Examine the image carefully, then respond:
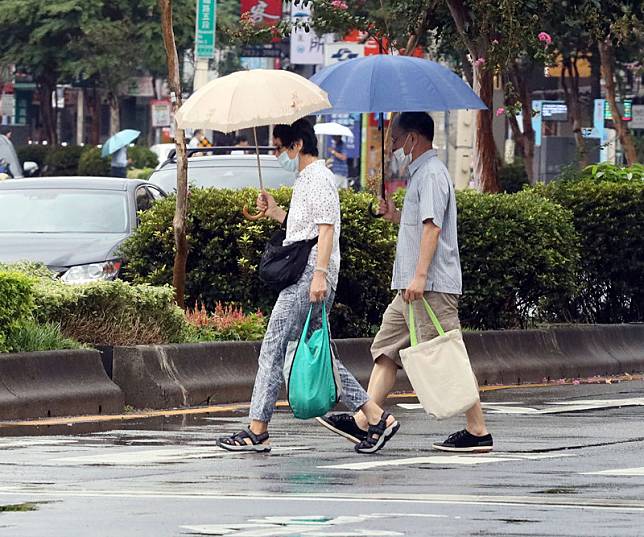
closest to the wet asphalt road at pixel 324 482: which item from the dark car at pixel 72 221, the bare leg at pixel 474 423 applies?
the bare leg at pixel 474 423

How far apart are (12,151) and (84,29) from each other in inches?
765

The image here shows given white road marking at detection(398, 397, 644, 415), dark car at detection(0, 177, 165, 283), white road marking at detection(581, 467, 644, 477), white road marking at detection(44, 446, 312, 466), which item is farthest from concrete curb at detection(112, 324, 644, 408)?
white road marking at detection(581, 467, 644, 477)

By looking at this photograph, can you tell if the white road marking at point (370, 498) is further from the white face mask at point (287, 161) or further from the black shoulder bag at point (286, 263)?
the white face mask at point (287, 161)

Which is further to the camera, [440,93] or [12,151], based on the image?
[12,151]

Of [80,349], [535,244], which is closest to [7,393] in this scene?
[80,349]

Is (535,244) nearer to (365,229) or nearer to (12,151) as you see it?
(365,229)

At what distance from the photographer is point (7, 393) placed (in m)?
12.1

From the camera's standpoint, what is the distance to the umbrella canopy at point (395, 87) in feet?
37.3

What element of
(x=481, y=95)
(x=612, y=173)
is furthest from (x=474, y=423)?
(x=481, y=95)

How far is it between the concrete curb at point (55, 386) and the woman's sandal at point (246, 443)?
205 cm

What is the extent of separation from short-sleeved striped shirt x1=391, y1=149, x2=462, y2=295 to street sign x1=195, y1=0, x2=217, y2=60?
1457 cm

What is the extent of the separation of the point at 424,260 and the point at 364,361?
4.63 metres

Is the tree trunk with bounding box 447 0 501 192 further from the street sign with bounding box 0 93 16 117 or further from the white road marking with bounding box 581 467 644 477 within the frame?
the street sign with bounding box 0 93 16 117

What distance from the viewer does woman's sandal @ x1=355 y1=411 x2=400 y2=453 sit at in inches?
412
